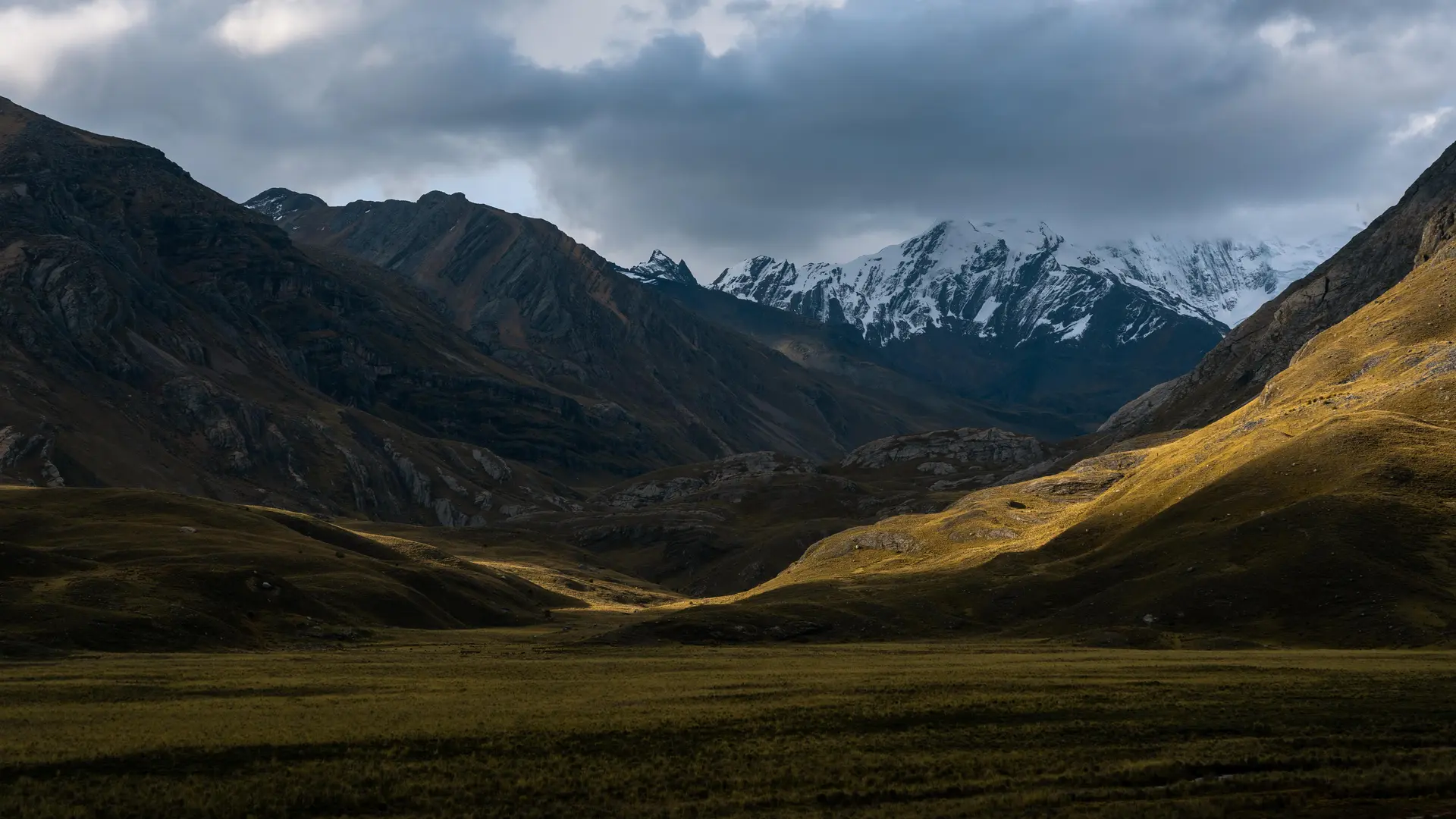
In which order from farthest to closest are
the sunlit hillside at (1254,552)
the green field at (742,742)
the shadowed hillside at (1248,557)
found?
the sunlit hillside at (1254,552), the shadowed hillside at (1248,557), the green field at (742,742)

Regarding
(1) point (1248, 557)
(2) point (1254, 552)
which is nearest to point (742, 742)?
(1) point (1248, 557)

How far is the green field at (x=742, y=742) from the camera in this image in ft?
140

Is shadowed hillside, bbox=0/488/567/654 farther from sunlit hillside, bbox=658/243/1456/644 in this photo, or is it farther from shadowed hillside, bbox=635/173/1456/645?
sunlit hillside, bbox=658/243/1456/644

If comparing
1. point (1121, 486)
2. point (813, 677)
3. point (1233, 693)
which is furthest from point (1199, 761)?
point (1121, 486)

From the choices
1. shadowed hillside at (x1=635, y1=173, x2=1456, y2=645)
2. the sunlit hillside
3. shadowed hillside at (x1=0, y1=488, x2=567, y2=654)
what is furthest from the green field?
shadowed hillside at (x1=635, y1=173, x2=1456, y2=645)

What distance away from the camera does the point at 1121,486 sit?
189 meters

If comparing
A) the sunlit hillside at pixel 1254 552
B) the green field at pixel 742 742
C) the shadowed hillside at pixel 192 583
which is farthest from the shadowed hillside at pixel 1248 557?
the green field at pixel 742 742

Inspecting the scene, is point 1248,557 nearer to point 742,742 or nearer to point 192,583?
point 742,742

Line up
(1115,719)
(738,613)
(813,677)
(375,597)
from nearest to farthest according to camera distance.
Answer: (1115,719) → (813,677) → (738,613) → (375,597)

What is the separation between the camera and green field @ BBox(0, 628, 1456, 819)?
42.7 m

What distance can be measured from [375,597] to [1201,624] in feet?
318

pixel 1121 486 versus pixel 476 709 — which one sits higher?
pixel 1121 486

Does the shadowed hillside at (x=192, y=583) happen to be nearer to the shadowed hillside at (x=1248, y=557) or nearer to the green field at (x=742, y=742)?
the green field at (x=742, y=742)

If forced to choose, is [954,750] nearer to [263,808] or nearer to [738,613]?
[263,808]
